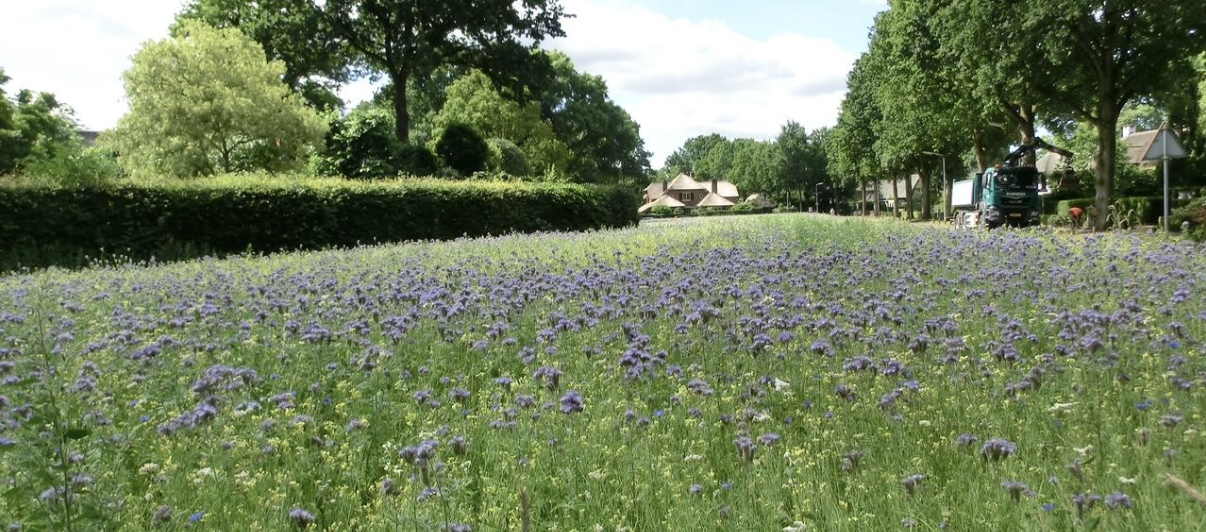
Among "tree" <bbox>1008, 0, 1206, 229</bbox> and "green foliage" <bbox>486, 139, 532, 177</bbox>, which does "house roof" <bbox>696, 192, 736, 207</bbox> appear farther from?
"tree" <bbox>1008, 0, 1206, 229</bbox>

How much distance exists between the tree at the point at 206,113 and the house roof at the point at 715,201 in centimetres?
9698

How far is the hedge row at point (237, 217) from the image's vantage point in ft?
48.8

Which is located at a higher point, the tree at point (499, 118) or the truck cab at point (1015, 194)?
the tree at point (499, 118)

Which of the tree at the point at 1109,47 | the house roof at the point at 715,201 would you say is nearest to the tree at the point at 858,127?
the tree at the point at 1109,47

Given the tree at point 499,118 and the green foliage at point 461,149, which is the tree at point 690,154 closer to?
the tree at point 499,118

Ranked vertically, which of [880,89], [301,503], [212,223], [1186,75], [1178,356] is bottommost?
[301,503]

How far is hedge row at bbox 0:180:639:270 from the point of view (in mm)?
14875

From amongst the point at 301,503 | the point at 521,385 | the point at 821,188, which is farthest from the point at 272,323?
the point at 821,188

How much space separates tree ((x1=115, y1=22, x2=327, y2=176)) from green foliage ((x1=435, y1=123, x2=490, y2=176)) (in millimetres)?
6586

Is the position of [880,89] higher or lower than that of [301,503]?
higher

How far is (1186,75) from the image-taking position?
23594 mm

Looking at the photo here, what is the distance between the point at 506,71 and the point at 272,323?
33.5 metres

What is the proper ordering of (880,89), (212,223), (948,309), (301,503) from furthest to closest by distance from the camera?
(880,89) < (212,223) < (948,309) < (301,503)

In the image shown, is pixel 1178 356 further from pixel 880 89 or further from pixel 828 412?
pixel 880 89
